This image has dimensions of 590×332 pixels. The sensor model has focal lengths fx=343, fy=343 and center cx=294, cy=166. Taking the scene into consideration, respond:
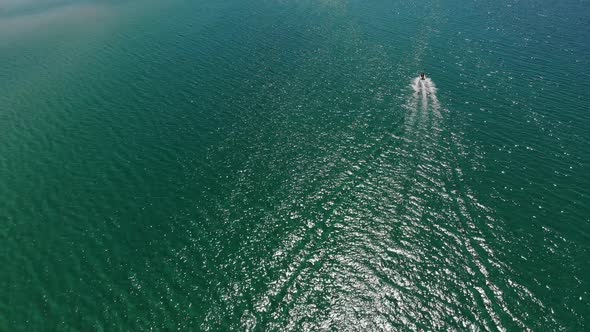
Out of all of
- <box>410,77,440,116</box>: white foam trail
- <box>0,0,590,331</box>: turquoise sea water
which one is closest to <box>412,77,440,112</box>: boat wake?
<box>410,77,440,116</box>: white foam trail

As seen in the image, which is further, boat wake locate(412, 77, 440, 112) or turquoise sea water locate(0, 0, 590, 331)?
boat wake locate(412, 77, 440, 112)

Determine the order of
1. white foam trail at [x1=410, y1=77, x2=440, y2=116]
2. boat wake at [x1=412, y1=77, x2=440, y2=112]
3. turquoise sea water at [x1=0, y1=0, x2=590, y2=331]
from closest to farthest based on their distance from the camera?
turquoise sea water at [x1=0, y1=0, x2=590, y2=331], white foam trail at [x1=410, y1=77, x2=440, y2=116], boat wake at [x1=412, y1=77, x2=440, y2=112]

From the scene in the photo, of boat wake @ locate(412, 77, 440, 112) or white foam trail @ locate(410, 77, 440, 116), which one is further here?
boat wake @ locate(412, 77, 440, 112)

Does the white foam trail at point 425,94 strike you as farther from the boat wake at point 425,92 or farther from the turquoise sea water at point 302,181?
the turquoise sea water at point 302,181

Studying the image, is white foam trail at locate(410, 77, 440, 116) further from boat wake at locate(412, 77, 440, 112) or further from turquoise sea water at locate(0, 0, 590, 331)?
turquoise sea water at locate(0, 0, 590, 331)

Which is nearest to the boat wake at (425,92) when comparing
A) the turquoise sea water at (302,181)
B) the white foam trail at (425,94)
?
the white foam trail at (425,94)

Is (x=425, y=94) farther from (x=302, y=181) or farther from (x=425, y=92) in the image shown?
(x=302, y=181)

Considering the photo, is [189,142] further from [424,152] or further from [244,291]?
[424,152]

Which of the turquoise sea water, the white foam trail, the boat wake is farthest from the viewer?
the boat wake

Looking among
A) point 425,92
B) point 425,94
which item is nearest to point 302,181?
point 425,94
